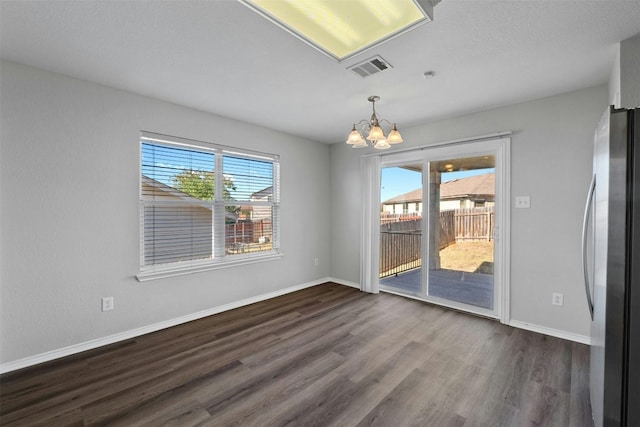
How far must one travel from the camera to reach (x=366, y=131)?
157 inches

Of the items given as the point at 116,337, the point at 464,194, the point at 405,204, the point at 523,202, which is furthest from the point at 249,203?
the point at 523,202

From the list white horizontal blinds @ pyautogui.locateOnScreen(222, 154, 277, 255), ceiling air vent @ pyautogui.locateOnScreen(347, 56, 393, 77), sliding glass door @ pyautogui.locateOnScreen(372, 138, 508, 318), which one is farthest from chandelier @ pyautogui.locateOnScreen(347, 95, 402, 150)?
white horizontal blinds @ pyautogui.locateOnScreen(222, 154, 277, 255)

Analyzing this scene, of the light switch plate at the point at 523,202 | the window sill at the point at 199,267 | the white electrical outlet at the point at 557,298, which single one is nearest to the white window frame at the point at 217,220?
the window sill at the point at 199,267

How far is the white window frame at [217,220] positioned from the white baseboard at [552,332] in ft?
10.2

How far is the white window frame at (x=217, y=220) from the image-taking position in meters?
2.96

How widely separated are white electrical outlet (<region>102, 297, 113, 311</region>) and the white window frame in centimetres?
30

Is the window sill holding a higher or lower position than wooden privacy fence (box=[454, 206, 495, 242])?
lower

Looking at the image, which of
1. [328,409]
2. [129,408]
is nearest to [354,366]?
[328,409]

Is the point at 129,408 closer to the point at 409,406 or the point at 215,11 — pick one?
the point at 409,406

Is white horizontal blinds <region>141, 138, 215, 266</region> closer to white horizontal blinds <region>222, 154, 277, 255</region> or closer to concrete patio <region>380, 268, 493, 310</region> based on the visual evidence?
white horizontal blinds <region>222, 154, 277, 255</region>

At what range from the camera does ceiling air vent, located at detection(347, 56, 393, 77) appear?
7.14ft

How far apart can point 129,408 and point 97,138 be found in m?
2.34

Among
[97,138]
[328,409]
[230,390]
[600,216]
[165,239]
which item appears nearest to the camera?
[600,216]

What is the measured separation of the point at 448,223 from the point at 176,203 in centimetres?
345
